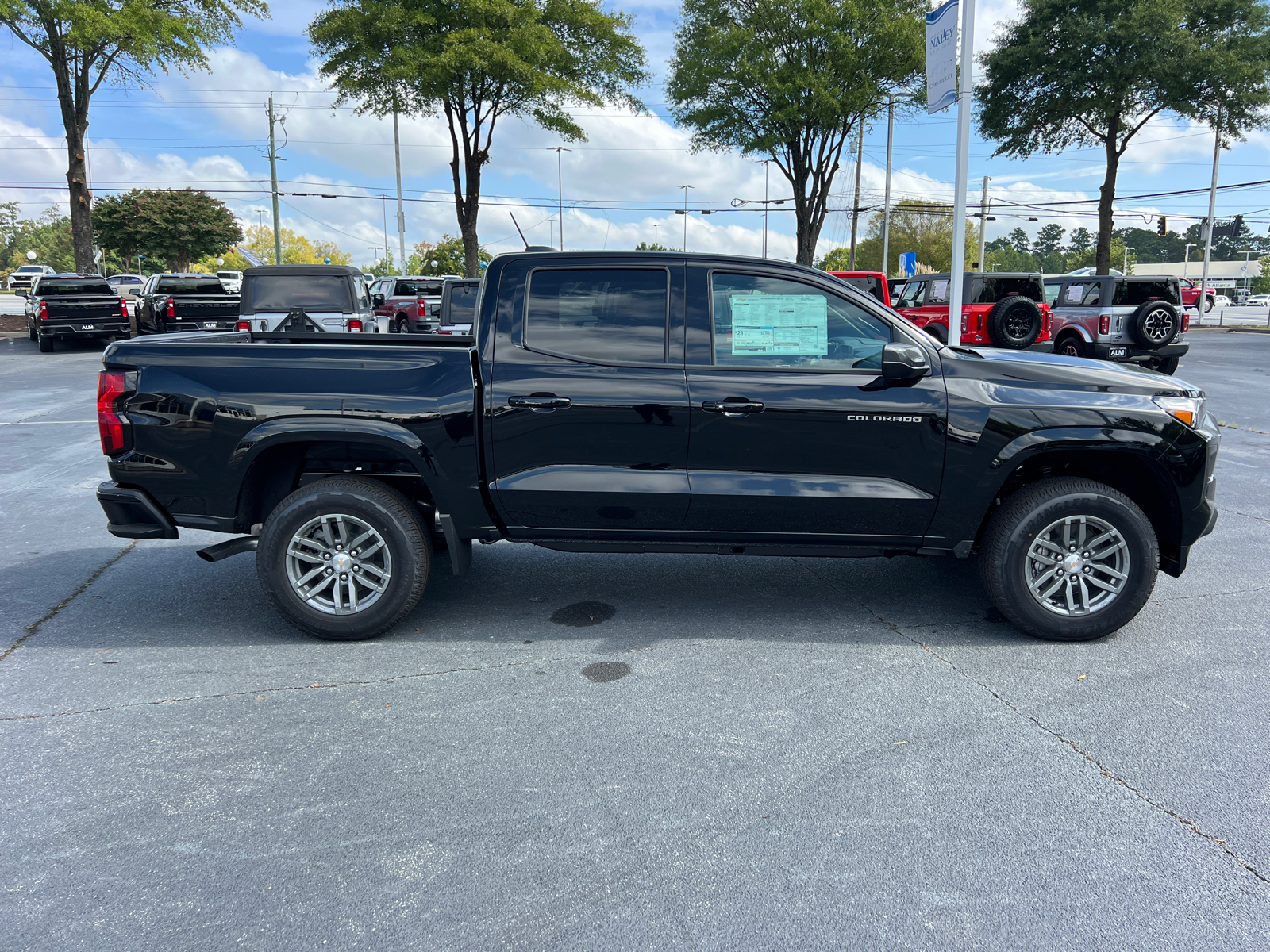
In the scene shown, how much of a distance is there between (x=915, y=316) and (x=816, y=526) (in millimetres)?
14314

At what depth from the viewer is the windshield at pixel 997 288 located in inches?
654

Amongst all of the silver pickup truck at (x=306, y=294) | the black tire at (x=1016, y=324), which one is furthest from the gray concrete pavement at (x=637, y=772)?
the black tire at (x=1016, y=324)

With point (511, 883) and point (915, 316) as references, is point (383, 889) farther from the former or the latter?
point (915, 316)

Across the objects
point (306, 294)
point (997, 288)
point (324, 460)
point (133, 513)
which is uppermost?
point (997, 288)

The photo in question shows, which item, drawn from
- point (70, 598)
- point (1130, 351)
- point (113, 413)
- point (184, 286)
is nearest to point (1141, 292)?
point (1130, 351)

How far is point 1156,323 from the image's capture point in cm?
1554

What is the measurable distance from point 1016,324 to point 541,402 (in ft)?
43.4

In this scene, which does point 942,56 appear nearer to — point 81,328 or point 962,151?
point 962,151

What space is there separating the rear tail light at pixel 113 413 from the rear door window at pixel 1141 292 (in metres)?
16.8

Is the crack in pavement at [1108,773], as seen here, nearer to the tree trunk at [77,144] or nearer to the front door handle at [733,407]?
the front door handle at [733,407]

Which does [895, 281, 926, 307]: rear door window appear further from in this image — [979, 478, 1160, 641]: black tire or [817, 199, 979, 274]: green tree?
[817, 199, 979, 274]: green tree

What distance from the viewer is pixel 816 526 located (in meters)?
4.42

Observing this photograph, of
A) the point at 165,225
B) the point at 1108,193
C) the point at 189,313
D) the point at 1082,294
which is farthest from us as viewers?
the point at 165,225

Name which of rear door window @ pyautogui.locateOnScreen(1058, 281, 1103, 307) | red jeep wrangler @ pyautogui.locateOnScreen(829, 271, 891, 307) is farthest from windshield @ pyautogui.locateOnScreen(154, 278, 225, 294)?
rear door window @ pyautogui.locateOnScreen(1058, 281, 1103, 307)
